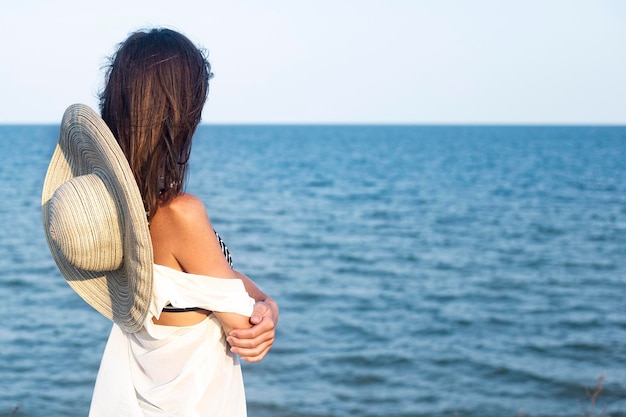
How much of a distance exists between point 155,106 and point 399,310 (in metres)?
10.7

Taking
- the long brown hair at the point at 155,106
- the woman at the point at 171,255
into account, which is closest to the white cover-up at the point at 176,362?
the woman at the point at 171,255

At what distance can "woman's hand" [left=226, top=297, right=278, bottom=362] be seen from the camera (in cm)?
199

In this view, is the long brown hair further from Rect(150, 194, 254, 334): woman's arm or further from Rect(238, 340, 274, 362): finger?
Rect(238, 340, 274, 362): finger

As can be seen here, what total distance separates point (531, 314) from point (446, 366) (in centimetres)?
290

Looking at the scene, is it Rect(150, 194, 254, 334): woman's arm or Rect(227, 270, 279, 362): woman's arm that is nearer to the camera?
Rect(150, 194, 254, 334): woman's arm

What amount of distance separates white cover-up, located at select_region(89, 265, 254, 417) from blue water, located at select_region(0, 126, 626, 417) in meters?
0.53

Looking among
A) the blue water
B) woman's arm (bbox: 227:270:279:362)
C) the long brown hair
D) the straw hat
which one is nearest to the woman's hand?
woman's arm (bbox: 227:270:279:362)

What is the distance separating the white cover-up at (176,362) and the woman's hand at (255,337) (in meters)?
0.04

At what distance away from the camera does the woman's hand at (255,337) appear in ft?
6.52

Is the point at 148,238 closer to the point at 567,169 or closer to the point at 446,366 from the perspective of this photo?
the point at 446,366

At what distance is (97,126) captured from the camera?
1.84 metres

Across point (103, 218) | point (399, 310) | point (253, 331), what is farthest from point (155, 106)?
point (399, 310)

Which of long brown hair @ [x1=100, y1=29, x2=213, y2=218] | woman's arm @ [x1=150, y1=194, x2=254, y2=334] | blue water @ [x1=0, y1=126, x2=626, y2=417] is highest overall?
long brown hair @ [x1=100, y1=29, x2=213, y2=218]

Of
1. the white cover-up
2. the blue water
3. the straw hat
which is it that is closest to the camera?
the straw hat
